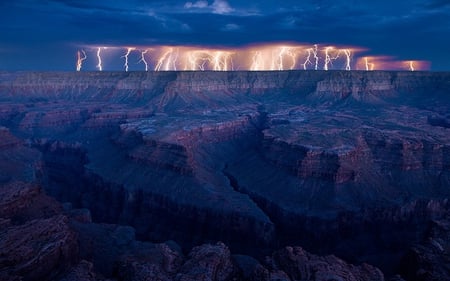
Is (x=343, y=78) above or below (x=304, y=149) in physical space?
above

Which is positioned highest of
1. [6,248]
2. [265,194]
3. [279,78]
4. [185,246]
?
[279,78]

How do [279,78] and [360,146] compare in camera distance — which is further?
[279,78]

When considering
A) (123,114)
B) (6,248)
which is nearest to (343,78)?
(123,114)

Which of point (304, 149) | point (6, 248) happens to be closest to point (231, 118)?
point (304, 149)

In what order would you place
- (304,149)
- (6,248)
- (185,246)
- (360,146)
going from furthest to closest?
(360,146), (304,149), (185,246), (6,248)

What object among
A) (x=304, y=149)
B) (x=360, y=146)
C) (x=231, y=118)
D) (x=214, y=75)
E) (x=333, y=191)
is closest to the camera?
(x=333, y=191)

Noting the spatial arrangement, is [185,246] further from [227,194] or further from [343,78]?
[343,78]
